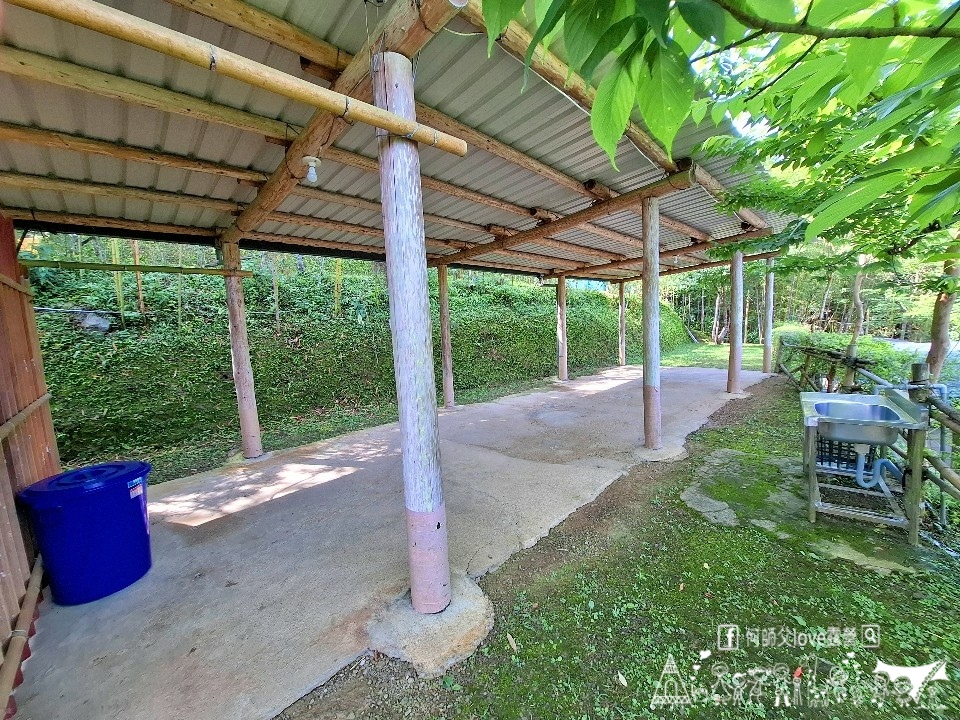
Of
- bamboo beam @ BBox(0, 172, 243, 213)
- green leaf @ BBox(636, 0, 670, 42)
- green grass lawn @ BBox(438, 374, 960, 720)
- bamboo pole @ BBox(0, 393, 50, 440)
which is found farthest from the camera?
bamboo beam @ BBox(0, 172, 243, 213)

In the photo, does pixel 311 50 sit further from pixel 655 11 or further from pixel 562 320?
pixel 562 320

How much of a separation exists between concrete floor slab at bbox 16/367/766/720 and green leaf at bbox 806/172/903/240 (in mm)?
2443

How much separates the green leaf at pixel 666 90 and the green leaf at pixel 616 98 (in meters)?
0.02

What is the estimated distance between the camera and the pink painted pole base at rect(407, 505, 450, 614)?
2.01 meters

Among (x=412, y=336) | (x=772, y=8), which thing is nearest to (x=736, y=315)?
(x=412, y=336)

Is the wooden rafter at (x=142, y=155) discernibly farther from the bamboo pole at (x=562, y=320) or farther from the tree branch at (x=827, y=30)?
the bamboo pole at (x=562, y=320)

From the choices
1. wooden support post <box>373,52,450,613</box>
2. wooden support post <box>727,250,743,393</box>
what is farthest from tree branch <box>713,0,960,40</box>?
wooden support post <box>727,250,743,393</box>

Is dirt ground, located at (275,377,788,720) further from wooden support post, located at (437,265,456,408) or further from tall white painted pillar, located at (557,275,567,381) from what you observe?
tall white painted pillar, located at (557,275,567,381)

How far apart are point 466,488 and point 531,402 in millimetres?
4230

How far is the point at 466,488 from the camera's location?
371 cm

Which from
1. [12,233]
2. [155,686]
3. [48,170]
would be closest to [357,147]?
[48,170]

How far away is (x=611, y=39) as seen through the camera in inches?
21.0

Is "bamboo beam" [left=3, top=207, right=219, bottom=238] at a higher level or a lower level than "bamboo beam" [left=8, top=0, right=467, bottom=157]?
higher

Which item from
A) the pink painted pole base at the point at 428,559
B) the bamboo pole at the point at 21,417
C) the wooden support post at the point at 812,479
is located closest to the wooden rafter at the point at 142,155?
the bamboo pole at the point at 21,417
